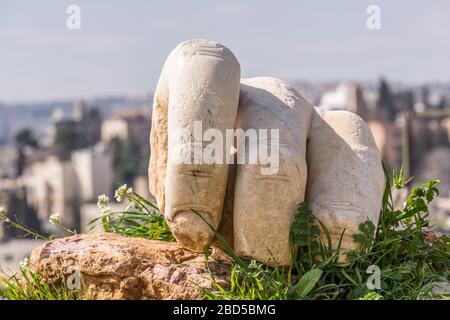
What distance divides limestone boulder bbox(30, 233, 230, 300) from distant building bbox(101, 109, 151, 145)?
106m

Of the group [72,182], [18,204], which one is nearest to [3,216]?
[18,204]

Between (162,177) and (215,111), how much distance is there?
1020 mm

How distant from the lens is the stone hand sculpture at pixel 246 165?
5328 millimetres

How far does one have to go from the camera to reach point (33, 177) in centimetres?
11812

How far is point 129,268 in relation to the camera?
17.9 feet

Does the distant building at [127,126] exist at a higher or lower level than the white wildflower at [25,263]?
lower

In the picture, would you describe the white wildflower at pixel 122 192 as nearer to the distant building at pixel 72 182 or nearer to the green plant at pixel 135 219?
the green plant at pixel 135 219

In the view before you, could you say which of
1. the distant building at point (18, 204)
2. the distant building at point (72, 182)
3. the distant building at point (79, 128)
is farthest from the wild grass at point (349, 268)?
the distant building at point (79, 128)

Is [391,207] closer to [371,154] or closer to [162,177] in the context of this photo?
[371,154]

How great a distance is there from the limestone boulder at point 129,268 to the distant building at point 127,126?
349 feet

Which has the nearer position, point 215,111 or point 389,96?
point 215,111

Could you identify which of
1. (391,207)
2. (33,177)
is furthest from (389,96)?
(391,207)

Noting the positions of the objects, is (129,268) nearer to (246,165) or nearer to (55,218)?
(246,165)

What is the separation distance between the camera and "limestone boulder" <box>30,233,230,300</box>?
5383mm
